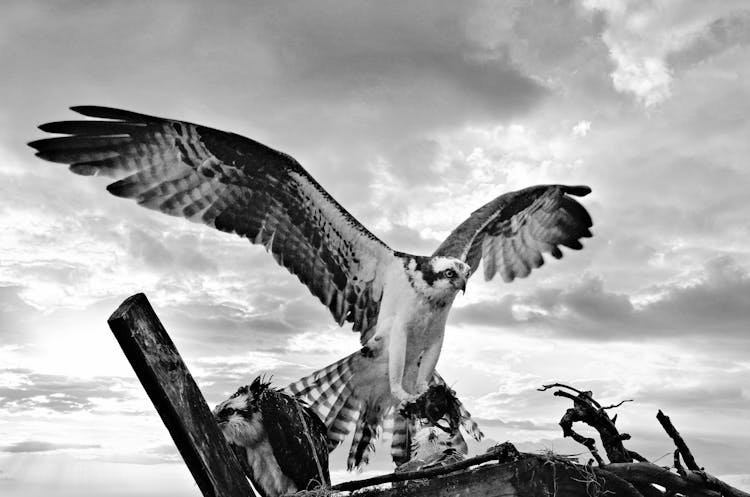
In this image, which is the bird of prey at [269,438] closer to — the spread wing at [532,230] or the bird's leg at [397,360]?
the bird's leg at [397,360]

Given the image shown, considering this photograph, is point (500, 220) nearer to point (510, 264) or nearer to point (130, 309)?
point (510, 264)

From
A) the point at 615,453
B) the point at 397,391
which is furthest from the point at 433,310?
the point at 615,453

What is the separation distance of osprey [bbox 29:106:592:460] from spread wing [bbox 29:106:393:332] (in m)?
0.01

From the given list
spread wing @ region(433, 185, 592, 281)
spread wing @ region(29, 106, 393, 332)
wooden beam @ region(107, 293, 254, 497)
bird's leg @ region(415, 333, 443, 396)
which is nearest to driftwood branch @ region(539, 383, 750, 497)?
wooden beam @ region(107, 293, 254, 497)

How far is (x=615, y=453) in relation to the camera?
365 cm

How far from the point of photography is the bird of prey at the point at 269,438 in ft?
16.5

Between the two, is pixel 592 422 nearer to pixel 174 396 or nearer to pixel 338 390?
pixel 174 396

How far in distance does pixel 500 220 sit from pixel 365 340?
2791 millimetres

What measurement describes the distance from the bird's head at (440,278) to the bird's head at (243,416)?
7.68 ft

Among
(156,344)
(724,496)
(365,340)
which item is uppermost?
(365,340)

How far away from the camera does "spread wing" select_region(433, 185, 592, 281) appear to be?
377 inches

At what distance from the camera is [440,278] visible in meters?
6.99

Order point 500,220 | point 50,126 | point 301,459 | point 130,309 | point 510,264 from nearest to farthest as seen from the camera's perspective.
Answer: point 130,309 → point 301,459 → point 50,126 → point 500,220 → point 510,264

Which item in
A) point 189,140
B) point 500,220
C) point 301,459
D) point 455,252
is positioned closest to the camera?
point 301,459
